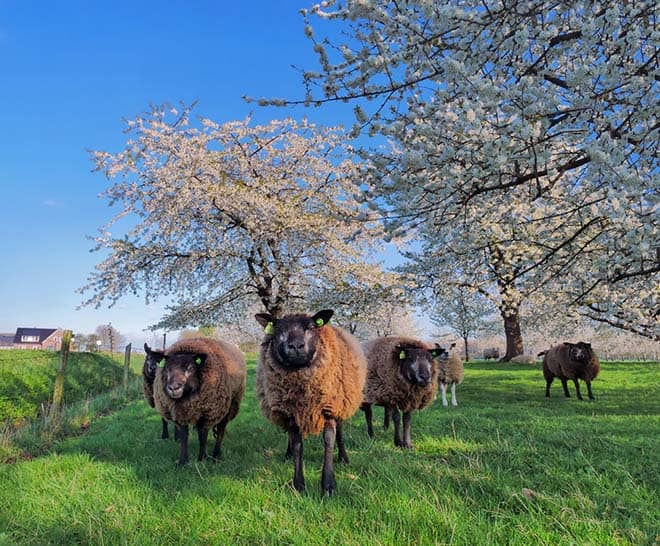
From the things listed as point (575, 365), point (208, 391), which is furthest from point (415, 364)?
point (575, 365)

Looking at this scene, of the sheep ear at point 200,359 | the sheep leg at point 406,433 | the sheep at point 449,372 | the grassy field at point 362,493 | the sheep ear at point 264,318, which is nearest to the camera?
the grassy field at point 362,493

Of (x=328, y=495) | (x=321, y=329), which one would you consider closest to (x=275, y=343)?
(x=321, y=329)

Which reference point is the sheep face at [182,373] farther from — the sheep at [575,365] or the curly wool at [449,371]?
the sheep at [575,365]

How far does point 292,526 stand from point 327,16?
5.70 m

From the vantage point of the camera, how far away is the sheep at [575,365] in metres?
12.9

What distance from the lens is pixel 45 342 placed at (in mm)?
78625

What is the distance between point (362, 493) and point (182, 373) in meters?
3.32

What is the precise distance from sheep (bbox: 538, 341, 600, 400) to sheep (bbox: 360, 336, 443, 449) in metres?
7.70

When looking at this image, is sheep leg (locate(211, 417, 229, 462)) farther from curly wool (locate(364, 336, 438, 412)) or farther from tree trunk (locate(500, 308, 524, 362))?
tree trunk (locate(500, 308, 524, 362))

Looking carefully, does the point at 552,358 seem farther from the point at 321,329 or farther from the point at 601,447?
the point at 321,329

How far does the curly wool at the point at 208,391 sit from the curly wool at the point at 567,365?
10286 mm

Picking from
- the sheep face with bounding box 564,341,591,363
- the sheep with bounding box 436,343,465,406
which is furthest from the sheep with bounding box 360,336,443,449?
the sheep face with bounding box 564,341,591,363

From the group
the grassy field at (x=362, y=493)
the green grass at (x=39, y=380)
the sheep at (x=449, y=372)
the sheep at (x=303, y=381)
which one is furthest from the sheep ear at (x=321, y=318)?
the green grass at (x=39, y=380)

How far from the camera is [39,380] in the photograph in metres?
15.1
